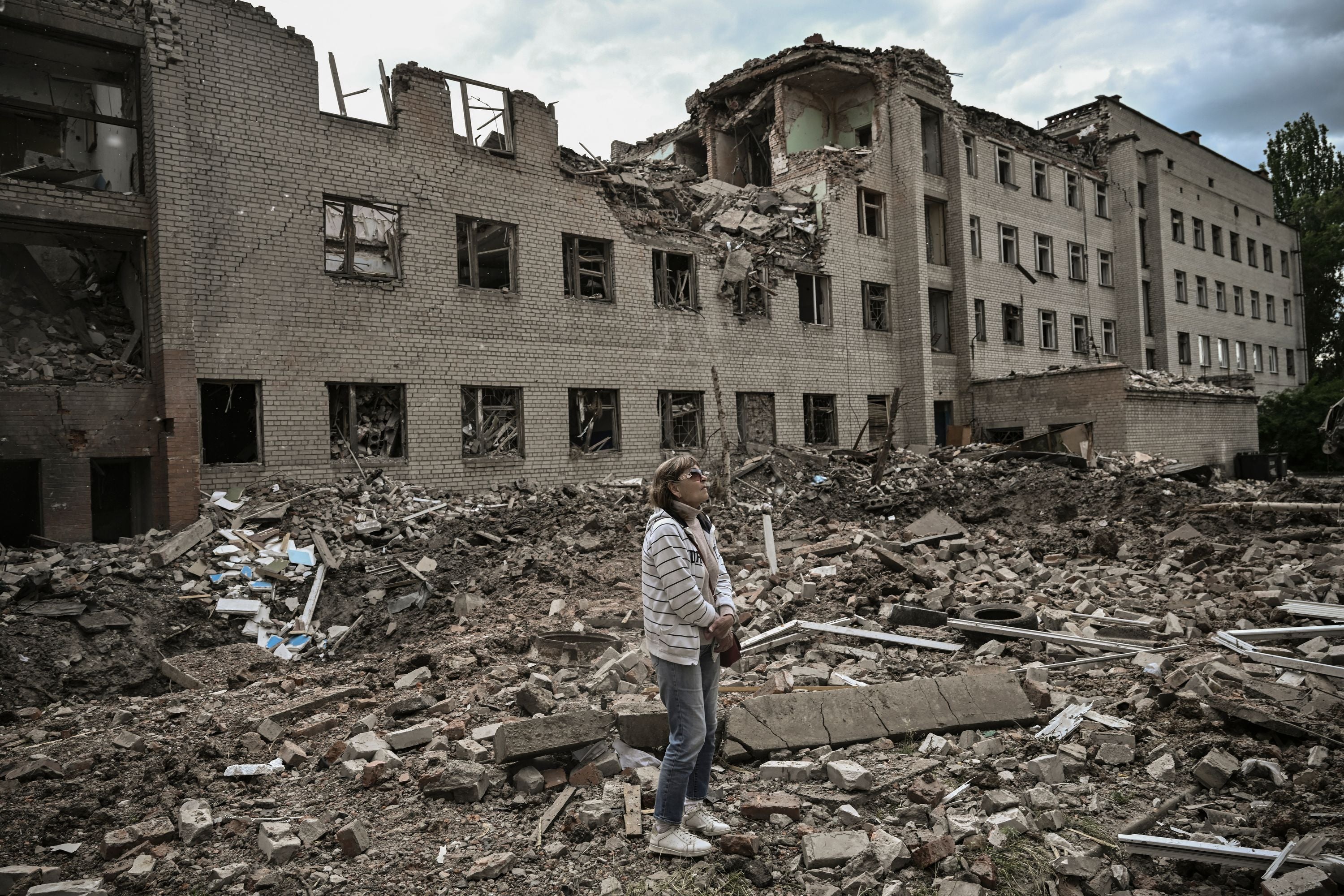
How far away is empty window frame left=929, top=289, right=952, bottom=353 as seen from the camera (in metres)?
26.1

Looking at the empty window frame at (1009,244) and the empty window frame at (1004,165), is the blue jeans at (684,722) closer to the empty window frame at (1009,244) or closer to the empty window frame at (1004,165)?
the empty window frame at (1009,244)

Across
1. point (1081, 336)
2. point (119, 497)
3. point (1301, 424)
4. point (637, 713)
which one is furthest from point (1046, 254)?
point (637, 713)

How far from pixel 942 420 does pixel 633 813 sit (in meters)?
23.7

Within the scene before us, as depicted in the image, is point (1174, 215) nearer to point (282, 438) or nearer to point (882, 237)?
point (882, 237)

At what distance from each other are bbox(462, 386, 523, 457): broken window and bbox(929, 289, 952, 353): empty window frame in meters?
14.9

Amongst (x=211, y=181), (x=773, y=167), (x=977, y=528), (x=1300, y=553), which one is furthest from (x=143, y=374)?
(x=773, y=167)

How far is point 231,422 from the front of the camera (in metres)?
13.6

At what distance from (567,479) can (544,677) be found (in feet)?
34.0

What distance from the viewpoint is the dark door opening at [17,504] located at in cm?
1230

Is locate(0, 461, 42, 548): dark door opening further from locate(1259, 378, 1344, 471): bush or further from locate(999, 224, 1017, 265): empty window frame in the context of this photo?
locate(1259, 378, 1344, 471): bush

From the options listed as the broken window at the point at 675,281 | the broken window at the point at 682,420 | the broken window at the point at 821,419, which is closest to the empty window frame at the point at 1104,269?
the broken window at the point at 821,419

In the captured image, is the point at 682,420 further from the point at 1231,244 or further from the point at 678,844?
the point at 1231,244

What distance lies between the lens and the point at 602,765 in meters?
5.09

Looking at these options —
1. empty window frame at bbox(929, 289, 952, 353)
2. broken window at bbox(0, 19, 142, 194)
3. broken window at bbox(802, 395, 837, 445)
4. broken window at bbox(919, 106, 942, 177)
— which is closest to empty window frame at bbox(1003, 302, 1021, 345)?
empty window frame at bbox(929, 289, 952, 353)
